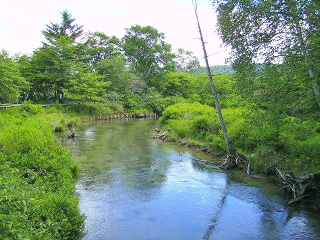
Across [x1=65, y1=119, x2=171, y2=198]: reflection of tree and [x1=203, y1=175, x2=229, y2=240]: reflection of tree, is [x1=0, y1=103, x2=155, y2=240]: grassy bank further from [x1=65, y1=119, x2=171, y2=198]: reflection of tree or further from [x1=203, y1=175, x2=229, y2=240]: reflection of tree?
[x1=203, y1=175, x2=229, y2=240]: reflection of tree

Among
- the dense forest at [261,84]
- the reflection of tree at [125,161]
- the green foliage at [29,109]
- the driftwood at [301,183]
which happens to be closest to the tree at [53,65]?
the dense forest at [261,84]

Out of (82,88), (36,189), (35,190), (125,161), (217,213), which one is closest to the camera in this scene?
(35,190)

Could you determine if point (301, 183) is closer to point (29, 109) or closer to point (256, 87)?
point (256, 87)

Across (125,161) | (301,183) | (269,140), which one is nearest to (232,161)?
(269,140)

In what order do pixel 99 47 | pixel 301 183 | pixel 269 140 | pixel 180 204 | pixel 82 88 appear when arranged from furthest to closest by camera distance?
pixel 99 47
pixel 82 88
pixel 269 140
pixel 180 204
pixel 301 183

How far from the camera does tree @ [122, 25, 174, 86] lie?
193 ft

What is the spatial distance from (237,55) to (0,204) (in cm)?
939

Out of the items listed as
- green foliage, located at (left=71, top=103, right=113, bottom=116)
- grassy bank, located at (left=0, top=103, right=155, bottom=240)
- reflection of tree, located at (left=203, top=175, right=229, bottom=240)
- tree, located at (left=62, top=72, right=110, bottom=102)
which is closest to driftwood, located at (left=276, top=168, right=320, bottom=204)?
reflection of tree, located at (left=203, top=175, right=229, bottom=240)

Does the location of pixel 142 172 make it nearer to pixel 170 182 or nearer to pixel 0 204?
pixel 170 182

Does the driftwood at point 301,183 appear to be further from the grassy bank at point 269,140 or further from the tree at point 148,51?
the tree at point 148,51

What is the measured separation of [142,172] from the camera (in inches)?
598

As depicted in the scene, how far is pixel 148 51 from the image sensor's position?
5847 centimetres

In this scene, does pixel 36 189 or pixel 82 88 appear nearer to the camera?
pixel 36 189

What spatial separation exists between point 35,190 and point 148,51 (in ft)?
174
